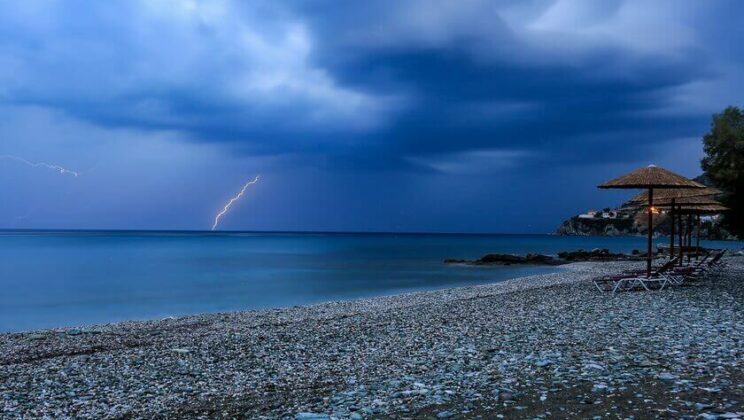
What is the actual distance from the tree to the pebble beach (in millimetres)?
15368

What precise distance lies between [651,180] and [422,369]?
40.4 ft

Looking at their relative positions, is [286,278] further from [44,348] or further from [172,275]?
[44,348]

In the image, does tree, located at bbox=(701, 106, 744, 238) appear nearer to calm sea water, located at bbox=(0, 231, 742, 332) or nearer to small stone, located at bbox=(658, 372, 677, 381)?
calm sea water, located at bbox=(0, 231, 742, 332)

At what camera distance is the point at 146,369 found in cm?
966

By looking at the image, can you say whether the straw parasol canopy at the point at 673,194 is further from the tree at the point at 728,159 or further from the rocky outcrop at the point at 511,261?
the rocky outcrop at the point at 511,261

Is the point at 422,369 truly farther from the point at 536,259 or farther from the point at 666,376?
the point at 536,259

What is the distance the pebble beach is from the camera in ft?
20.7

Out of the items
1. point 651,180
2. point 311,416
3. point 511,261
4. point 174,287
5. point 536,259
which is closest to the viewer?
point 311,416

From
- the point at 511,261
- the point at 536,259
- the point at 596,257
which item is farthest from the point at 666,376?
the point at 596,257

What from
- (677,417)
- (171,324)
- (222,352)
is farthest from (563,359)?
(171,324)

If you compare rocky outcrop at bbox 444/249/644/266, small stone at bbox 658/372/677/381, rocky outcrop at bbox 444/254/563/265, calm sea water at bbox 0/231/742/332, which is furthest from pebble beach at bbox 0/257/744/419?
rocky outcrop at bbox 444/249/644/266

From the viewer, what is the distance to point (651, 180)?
1722cm

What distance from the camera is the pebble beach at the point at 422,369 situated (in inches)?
248

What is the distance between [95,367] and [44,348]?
4879 millimetres
